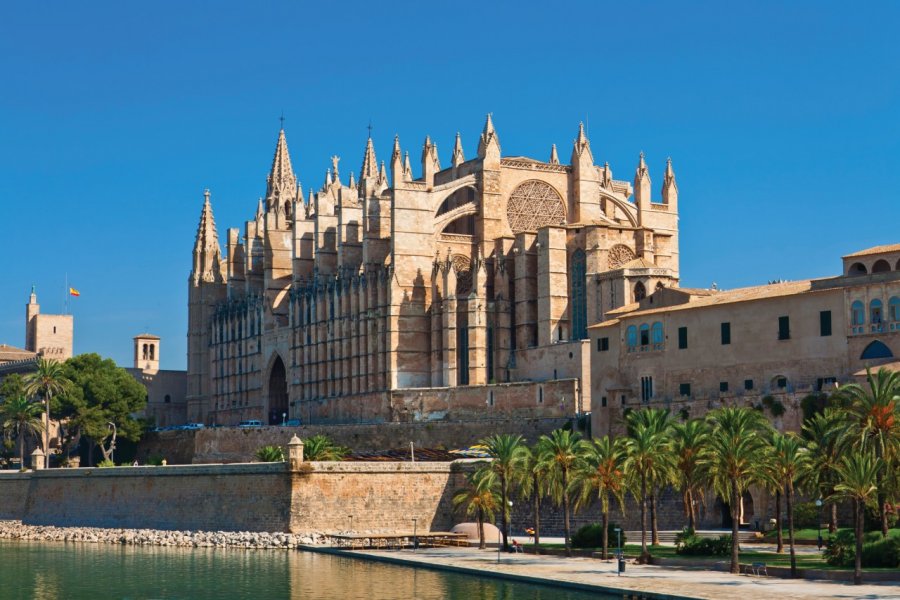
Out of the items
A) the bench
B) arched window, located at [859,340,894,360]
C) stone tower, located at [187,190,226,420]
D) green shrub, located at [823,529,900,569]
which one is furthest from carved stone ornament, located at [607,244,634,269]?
stone tower, located at [187,190,226,420]

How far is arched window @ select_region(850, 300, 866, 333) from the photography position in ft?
163

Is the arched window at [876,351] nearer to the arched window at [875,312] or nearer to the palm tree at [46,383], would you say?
the arched window at [875,312]

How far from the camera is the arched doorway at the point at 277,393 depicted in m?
92.8

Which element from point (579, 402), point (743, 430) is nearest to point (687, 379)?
point (579, 402)

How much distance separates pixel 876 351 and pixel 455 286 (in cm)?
2829

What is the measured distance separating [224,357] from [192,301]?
838 cm

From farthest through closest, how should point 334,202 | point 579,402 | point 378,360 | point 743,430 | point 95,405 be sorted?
1. point 334,202
2. point 95,405
3. point 378,360
4. point 579,402
5. point 743,430

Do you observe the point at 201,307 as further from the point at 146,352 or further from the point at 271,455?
the point at 271,455

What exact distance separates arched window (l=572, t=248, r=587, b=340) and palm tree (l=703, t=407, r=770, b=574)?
26506 millimetres

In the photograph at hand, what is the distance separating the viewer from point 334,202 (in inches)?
3728

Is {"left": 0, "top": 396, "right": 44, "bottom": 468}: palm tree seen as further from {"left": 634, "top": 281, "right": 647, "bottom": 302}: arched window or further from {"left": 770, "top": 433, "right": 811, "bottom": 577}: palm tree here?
{"left": 770, "top": 433, "right": 811, "bottom": 577}: palm tree

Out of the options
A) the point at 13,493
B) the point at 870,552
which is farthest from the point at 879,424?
the point at 13,493

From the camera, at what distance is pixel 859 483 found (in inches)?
1427

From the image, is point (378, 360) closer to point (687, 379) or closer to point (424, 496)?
point (424, 496)
